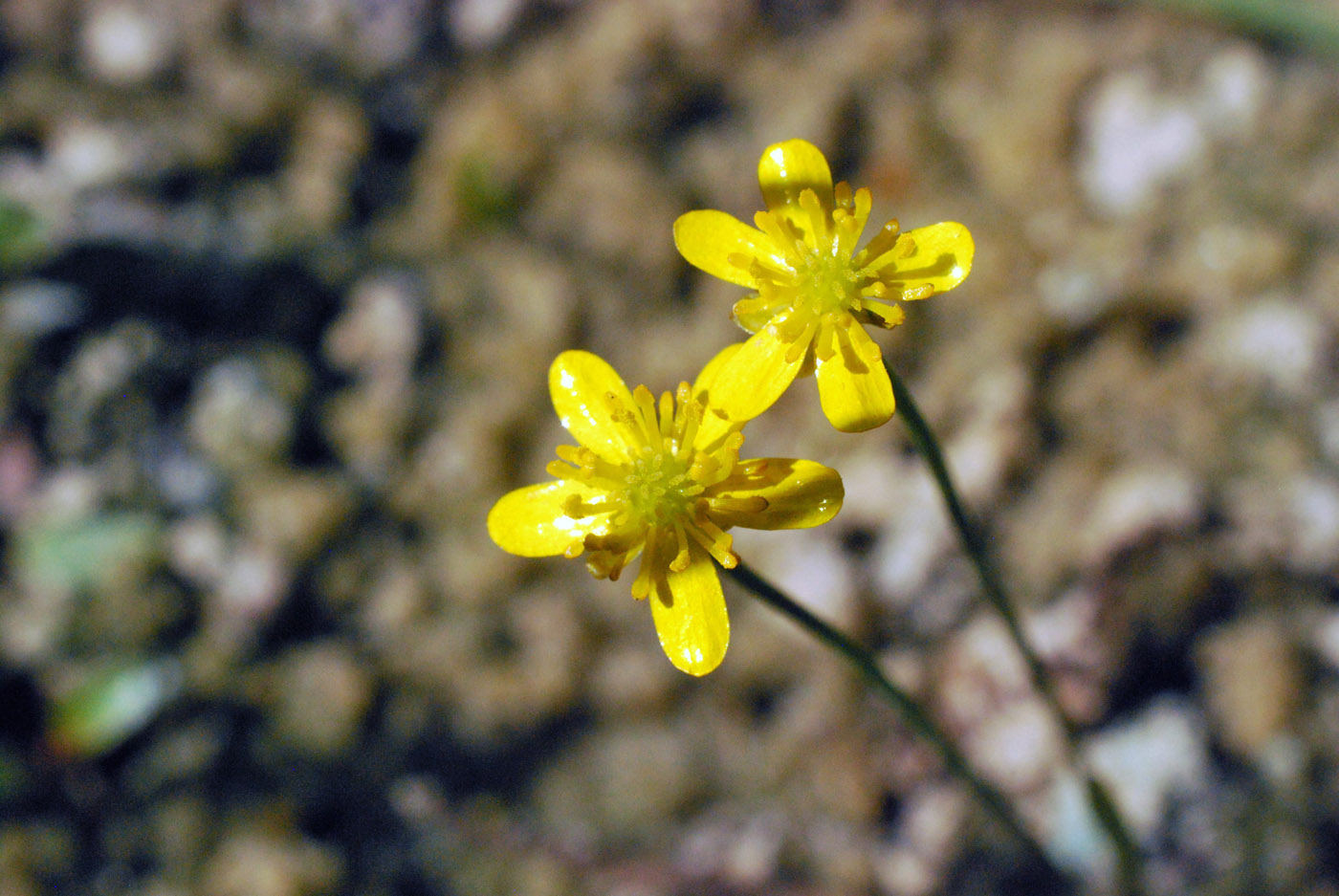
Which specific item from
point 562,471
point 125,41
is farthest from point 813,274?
point 125,41

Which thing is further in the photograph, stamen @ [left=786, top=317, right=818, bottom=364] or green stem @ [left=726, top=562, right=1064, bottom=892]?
stamen @ [left=786, top=317, right=818, bottom=364]

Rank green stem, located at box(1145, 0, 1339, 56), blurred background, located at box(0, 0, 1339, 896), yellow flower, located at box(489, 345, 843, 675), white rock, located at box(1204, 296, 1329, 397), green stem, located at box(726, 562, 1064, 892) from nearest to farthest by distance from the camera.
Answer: green stem, located at box(726, 562, 1064, 892)
yellow flower, located at box(489, 345, 843, 675)
blurred background, located at box(0, 0, 1339, 896)
white rock, located at box(1204, 296, 1329, 397)
green stem, located at box(1145, 0, 1339, 56)

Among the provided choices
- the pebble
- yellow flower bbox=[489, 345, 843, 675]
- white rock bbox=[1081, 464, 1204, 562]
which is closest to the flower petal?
yellow flower bbox=[489, 345, 843, 675]

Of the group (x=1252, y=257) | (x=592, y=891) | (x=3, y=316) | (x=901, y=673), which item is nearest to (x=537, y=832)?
(x=592, y=891)

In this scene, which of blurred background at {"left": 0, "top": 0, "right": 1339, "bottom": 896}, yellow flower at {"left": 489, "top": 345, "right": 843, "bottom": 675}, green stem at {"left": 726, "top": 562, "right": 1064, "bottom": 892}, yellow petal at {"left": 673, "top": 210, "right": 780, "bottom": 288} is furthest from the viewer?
blurred background at {"left": 0, "top": 0, "right": 1339, "bottom": 896}

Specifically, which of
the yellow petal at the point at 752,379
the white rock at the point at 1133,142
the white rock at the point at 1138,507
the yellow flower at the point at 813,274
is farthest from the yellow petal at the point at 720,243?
the white rock at the point at 1133,142

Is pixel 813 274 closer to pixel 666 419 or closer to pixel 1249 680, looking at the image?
pixel 666 419

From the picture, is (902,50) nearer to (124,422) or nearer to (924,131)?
(924,131)

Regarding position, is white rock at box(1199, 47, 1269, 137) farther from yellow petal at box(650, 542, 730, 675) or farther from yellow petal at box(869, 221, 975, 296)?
yellow petal at box(650, 542, 730, 675)
